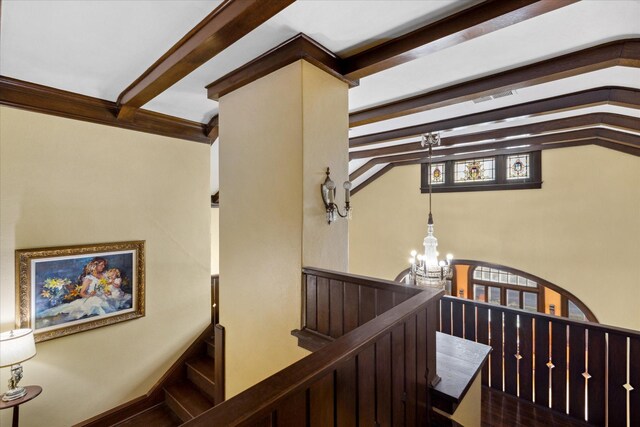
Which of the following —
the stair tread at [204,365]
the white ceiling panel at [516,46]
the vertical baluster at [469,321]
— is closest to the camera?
the white ceiling panel at [516,46]

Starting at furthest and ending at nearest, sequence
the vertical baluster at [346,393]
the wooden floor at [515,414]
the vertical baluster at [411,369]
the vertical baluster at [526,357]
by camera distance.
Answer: the vertical baluster at [526,357] → the wooden floor at [515,414] → the vertical baluster at [411,369] → the vertical baluster at [346,393]

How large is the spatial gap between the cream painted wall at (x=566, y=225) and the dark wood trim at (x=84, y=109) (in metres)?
5.24

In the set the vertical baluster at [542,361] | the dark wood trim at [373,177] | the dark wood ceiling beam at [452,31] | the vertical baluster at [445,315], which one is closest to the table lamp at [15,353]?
the dark wood ceiling beam at [452,31]

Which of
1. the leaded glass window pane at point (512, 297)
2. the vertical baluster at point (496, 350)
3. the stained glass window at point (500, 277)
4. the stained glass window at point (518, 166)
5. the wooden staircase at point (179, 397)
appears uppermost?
the stained glass window at point (518, 166)

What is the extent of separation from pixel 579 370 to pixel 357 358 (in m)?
2.37

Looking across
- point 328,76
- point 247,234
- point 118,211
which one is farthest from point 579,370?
point 118,211

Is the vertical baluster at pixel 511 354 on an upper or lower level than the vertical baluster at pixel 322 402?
lower

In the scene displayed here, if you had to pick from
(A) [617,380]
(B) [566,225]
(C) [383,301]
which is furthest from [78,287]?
(B) [566,225]

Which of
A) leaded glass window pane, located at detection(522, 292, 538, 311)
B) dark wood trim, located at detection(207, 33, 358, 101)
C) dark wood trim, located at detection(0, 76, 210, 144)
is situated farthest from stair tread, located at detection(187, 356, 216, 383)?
leaded glass window pane, located at detection(522, 292, 538, 311)

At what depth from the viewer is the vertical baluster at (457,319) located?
2.98 meters

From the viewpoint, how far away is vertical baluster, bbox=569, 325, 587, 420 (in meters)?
2.24

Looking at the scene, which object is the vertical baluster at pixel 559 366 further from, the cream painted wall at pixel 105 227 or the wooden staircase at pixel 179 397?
the cream painted wall at pixel 105 227

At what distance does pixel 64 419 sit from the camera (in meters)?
2.80

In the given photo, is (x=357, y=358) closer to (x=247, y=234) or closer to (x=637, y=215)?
(x=247, y=234)
